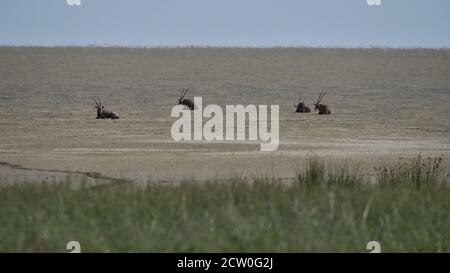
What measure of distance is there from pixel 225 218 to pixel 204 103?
27.7m

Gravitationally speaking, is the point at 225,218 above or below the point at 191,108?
above

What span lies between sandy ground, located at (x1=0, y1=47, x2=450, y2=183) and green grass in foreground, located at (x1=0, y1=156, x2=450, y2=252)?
1972mm

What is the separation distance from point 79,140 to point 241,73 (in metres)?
35.3

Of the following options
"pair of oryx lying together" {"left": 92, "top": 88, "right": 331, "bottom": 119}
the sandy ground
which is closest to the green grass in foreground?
the sandy ground

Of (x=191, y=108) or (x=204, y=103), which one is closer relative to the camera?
(x=191, y=108)

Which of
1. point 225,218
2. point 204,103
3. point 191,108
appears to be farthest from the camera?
point 204,103

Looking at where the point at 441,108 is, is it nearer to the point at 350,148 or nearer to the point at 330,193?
the point at 350,148

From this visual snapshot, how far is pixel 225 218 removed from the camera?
9094mm

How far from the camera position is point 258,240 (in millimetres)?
8539

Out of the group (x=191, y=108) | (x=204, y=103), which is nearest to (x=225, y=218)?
(x=191, y=108)

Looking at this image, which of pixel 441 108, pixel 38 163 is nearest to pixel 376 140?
pixel 38 163

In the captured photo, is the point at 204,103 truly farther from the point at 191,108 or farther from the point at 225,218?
the point at 225,218

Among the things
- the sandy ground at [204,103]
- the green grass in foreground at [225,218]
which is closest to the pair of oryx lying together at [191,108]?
the sandy ground at [204,103]

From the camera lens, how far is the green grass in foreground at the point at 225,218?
8492 mm
